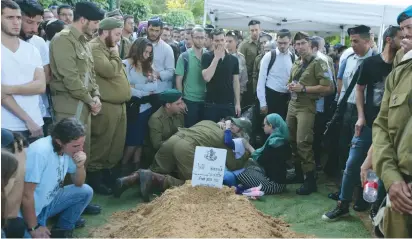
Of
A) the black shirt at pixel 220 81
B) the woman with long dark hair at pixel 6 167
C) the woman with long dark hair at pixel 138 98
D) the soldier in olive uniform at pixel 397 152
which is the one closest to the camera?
the soldier in olive uniform at pixel 397 152

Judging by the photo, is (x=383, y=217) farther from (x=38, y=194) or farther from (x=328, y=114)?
(x=328, y=114)

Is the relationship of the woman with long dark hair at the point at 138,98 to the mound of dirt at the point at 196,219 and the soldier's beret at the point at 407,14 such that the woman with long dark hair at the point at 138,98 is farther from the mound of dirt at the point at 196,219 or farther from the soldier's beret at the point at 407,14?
the soldier's beret at the point at 407,14

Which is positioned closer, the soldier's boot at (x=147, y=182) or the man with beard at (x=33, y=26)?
the man with beard at (x=33, y=26)

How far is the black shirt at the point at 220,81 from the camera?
6344 mm

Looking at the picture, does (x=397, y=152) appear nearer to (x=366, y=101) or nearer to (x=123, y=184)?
(x=366, y=101)

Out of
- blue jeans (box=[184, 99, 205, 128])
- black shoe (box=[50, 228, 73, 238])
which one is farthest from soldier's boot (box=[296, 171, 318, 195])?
black shoe (box=[50, 228, 73, 238])

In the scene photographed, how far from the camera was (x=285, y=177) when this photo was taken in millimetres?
5879

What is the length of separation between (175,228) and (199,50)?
10.8 feet

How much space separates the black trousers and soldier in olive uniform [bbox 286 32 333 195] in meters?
0.61

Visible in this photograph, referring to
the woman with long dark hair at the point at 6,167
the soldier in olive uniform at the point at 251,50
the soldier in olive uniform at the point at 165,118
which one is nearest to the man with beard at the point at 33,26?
the soldier in olive uniform at the point at 165,118

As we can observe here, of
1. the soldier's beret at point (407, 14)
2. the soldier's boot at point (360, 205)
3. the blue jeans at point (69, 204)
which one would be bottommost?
the soldier's boot at point (360, 205)

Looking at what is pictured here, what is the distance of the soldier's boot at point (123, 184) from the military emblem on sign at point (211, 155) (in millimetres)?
977

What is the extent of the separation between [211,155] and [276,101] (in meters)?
2.23

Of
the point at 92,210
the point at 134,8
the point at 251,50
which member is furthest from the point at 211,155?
the point at 134,8
